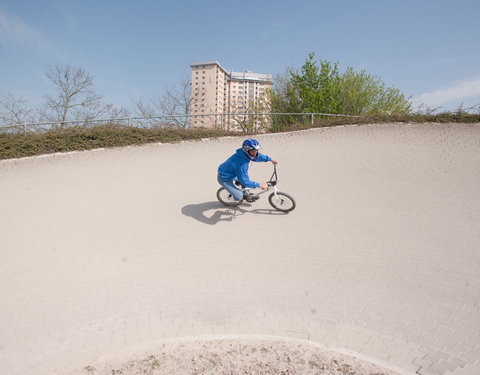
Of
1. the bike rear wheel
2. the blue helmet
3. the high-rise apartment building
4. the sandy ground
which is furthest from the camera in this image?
the high-rise apartment building

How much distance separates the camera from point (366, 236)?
5.10 m

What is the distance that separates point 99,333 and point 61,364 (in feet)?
1.54

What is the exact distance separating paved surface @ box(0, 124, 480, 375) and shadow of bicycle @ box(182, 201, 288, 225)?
0.06 metres

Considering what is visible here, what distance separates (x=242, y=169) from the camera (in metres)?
5.35

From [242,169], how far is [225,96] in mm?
75061

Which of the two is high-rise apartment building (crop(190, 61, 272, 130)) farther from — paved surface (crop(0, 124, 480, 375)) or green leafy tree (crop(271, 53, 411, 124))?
paved surface (crop(0, 124, 480, 375))

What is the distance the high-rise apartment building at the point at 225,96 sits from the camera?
21188 mm

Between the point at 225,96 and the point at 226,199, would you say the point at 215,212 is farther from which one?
the point at 225,96

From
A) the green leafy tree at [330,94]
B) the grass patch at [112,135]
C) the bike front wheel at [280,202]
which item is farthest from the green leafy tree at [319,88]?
the bike front wheel at [280,202]

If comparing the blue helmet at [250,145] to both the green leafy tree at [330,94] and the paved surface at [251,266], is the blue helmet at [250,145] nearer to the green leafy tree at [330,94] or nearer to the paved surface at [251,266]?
the paved surface at [251,266]

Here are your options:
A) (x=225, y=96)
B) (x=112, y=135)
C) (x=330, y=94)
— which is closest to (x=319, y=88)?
(x=330, y=94)

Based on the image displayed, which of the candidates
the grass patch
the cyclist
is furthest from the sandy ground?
the grass patch

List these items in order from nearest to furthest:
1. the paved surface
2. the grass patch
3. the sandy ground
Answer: the sandy ground, the paved surface, the grass patch

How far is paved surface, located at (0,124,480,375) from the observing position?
121 inches
